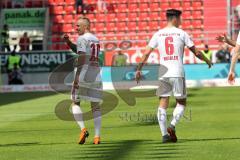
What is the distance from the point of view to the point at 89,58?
11719 mm

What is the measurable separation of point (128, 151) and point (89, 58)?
1955mm

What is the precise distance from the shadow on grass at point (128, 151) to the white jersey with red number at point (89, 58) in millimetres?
1106

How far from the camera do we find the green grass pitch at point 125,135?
402 inches

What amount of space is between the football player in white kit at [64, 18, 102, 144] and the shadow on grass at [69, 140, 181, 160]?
0.54 metres

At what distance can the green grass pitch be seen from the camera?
1020 centimetres

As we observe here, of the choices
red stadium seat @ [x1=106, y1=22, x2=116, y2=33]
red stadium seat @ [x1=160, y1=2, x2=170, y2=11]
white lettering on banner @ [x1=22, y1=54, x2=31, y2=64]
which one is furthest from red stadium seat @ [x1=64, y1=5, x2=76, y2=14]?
white lettering on banner @ [x1=22, y1=54, x2=31, y2=64]

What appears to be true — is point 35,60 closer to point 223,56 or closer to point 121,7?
point 121,7

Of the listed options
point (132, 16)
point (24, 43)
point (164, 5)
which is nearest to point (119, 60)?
point (24, 43)

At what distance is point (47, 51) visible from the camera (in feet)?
115

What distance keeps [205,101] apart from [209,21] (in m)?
17.0

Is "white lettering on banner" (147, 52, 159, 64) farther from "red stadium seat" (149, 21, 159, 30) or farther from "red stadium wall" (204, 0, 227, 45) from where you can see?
"red stadium seat" (149, 21, 159, 30)

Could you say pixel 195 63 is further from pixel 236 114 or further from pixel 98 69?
pixel 98 69

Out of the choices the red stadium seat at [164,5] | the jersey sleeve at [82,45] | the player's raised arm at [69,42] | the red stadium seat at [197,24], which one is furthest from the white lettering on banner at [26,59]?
the jersey sleeve at [82,45]

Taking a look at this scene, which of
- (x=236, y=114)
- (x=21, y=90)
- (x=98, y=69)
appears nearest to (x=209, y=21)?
(x=21, y=90)
